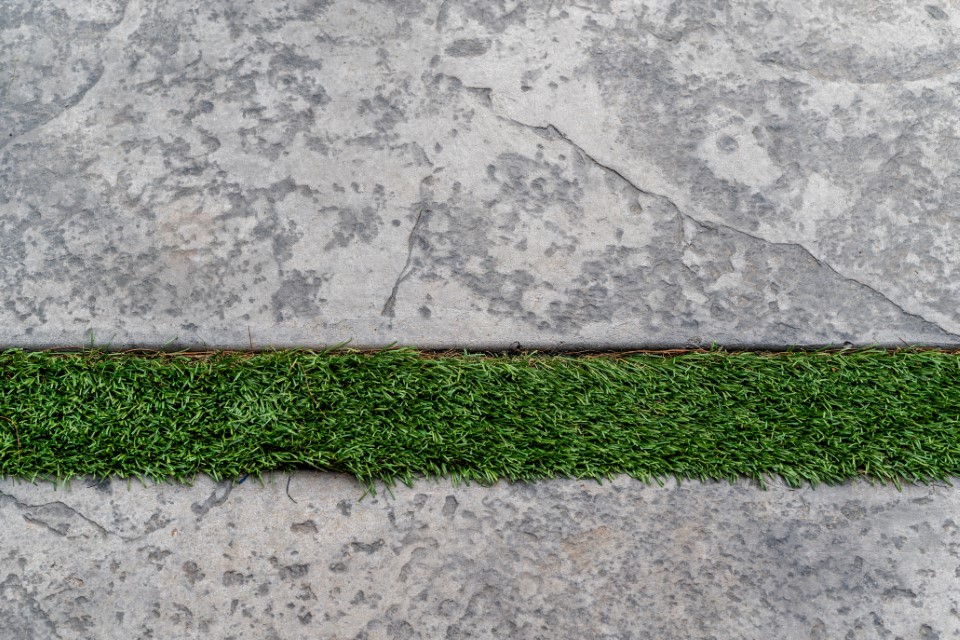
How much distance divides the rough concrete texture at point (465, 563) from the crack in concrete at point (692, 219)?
1.54 ft

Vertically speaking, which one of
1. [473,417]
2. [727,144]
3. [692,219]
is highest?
[727,144]

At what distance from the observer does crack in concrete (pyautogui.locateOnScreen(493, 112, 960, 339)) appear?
1.77 m

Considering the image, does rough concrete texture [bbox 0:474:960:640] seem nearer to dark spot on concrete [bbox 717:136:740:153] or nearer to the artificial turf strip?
the artificial turf strip

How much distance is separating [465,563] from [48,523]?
2.66 feet

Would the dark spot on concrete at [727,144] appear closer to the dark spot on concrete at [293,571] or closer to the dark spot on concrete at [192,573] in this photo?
the dark spot on concrete at [293,571]

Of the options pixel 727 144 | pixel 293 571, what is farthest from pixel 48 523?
pixel 727 144

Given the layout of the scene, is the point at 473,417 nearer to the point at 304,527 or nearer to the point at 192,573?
the point at 304,527

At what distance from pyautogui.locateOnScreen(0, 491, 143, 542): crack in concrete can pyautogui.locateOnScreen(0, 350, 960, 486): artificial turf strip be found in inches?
2.0

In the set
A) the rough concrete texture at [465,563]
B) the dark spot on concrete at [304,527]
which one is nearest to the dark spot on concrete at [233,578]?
the rough concrete texture at [465,563]

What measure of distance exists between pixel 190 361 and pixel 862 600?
1.44 metres

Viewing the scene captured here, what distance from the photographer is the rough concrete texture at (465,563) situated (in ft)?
4.79

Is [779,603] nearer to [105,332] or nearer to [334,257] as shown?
[334,257]

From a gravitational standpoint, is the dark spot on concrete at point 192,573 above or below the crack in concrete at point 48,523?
below

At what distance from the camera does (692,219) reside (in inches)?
70.8
